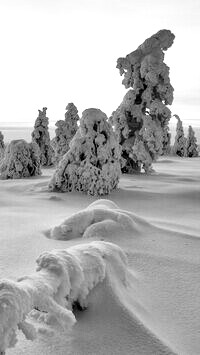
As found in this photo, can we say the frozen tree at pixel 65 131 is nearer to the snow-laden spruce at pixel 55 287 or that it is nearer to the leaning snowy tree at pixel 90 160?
the leaning snowy tree at pixel 90 160

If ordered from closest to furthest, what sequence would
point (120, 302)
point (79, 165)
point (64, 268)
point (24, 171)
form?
1. point (64, 268)
2. point (120, 302)
3. point (79, 165)
4. point (24, 171)

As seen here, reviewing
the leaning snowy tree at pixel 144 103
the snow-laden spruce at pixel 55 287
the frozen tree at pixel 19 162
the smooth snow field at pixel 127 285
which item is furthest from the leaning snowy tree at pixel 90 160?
the snow-laden spruce at pixel 55 287

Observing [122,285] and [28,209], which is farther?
[28,209]

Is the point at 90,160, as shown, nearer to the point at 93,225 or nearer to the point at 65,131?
the point at 93,225

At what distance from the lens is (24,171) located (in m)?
15.0

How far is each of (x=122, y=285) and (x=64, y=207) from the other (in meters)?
5.06

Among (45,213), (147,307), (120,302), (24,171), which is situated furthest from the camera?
(24,171)

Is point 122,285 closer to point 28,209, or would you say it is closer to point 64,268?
point 64,268

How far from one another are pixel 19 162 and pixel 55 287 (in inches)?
527

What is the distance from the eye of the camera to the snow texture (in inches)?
174

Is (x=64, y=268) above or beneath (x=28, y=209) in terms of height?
above

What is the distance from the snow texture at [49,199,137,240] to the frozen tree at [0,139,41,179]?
34.6 feet

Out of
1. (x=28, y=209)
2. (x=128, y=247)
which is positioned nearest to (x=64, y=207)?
(x=28, y=209)

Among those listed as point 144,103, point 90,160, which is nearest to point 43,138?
point 144,103
